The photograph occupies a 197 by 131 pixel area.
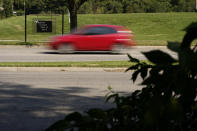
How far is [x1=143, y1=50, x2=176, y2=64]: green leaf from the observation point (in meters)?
1.23

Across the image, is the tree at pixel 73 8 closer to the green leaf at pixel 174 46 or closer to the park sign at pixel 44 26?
the park sign at pixel 44 26

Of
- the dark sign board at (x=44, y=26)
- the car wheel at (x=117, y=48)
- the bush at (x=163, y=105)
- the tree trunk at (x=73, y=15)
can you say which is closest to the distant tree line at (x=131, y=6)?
the dark sign board at (x=44, y=26)

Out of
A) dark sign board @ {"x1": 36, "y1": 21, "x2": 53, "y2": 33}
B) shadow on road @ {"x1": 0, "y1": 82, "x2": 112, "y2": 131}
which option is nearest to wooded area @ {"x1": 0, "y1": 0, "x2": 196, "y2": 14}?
dark sign board @ {"x1": 36, "y1": 21, "x2": 53, "y2": 33}

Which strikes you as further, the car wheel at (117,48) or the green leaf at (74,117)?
the car wheel at (117,48)

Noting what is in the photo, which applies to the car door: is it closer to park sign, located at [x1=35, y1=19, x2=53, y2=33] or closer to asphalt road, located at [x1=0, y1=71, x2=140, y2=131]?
asphalt road, located at [x1=0, y1=71, x2=140, y2=131]

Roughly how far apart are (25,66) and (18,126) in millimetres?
7443

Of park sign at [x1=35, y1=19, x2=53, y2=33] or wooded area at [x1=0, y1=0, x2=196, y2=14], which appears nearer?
park sign at [x1=35, y1=19, x2=53, y2=33]

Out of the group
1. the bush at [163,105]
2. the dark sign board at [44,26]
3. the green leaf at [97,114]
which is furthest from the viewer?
the dark sign board at [44,26]

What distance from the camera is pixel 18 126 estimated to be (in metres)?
6.38

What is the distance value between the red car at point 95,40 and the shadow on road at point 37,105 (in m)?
10.2

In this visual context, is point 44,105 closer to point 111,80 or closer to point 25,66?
point 111,80

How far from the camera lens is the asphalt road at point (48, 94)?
6.91 meters

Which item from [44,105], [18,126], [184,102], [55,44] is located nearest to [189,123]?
[184,102]

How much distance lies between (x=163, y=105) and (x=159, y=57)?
0.19 metres
